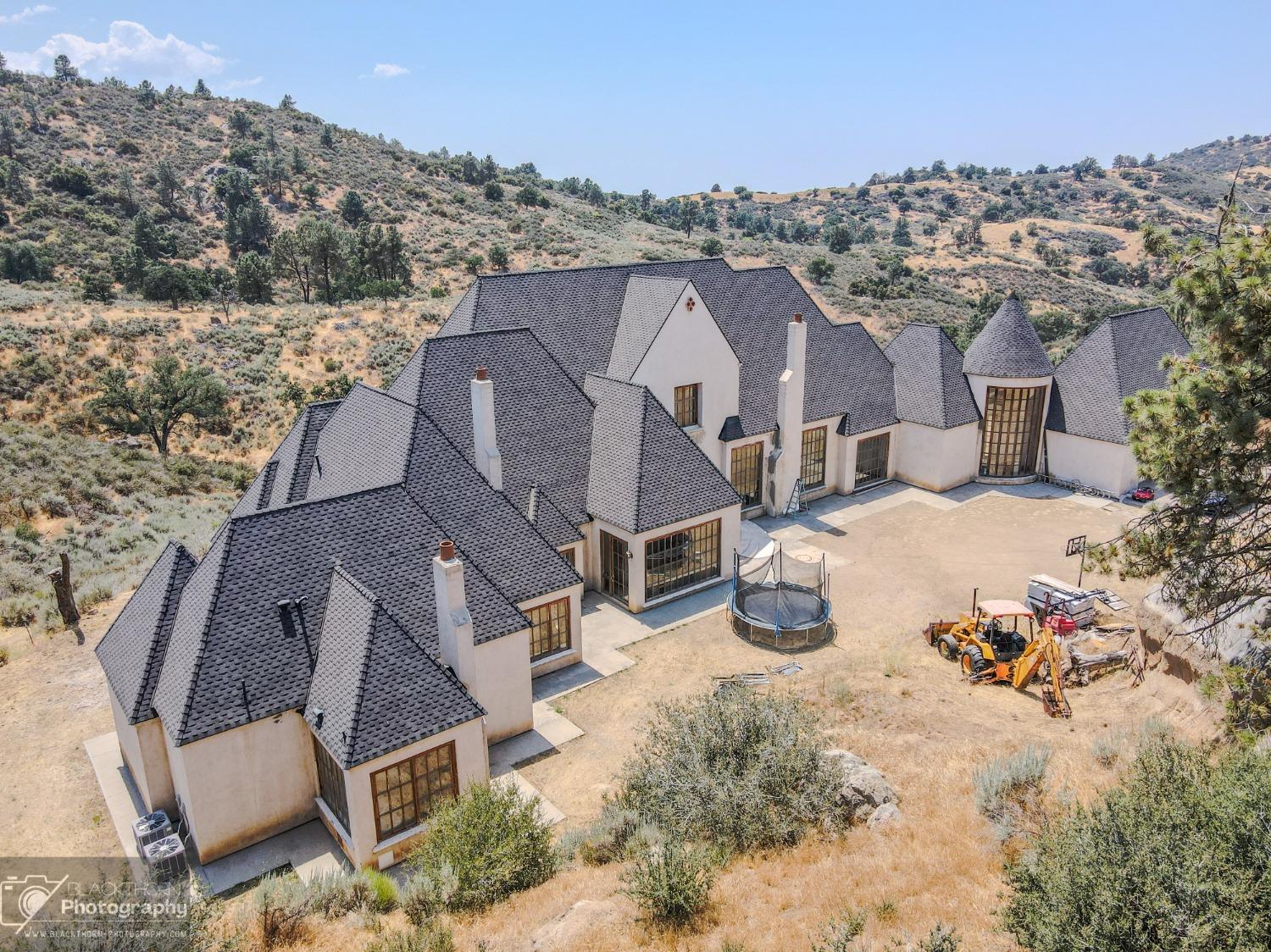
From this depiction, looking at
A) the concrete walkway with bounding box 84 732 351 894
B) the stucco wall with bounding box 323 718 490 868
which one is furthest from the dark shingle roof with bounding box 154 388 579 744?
the concrete walkway with bounding box 84 732 351 894

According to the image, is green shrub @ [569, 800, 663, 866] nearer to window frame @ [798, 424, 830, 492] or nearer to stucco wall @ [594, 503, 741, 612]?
stucco wall @ [594, 503, 741, 612]

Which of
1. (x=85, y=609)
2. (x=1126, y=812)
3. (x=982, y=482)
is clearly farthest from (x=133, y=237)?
(x=1126, y=812)

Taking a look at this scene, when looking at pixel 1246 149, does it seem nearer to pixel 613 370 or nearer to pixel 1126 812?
pixel 613 370

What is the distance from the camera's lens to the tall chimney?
73.8 ft

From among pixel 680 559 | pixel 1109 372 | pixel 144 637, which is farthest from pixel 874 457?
pixel 144 637

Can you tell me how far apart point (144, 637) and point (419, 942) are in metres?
10.3

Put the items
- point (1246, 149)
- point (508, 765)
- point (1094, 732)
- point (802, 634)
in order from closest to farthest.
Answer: point (1094, 732) < point (508, 765) < point (802, 634) < point (1246, 149)

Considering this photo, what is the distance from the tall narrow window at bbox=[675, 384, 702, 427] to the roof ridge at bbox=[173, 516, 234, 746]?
53.8 feet

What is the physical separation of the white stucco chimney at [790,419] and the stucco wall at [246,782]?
67.9 ft

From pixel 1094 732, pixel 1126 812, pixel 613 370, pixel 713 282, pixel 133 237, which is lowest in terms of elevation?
pixel 1094 732

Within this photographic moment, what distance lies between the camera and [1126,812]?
365 inches

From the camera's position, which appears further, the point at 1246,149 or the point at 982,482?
the point at 1246,149

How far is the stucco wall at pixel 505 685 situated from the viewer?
1820 cm

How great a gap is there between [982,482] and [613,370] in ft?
58.6
